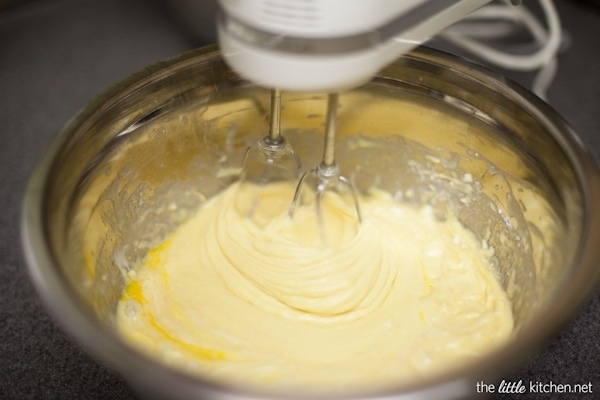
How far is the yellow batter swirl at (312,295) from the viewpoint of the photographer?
0.68 meters

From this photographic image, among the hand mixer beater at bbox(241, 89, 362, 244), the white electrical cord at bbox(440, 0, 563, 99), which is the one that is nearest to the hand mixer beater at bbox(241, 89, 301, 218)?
the hand mixer beater at bbox(241, 89, 362, 244)

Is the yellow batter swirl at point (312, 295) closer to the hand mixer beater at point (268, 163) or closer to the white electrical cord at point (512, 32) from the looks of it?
the hand mixer beater at point (268, 163)

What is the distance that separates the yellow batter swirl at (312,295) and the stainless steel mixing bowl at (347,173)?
0.10 ft

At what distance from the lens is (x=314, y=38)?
20.1 inches

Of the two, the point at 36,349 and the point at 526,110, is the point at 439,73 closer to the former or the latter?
the point at 526,110

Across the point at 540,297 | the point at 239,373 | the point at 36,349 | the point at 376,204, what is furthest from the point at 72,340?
the point at 540,297

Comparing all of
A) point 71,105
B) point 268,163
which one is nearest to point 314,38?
point 268,163

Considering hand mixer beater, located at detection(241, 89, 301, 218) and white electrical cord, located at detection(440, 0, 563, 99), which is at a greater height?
white electrical cord, located at detection(440, 0, 563, 99)

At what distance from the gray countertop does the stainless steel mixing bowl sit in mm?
108

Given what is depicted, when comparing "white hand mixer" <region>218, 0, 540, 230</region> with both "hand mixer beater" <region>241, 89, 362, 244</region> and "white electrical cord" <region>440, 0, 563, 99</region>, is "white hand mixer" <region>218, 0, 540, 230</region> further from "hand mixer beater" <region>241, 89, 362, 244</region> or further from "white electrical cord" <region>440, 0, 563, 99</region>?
"white electrical cord" <region>440, 0, 563, 99</region>

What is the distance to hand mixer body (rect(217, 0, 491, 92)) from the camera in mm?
500

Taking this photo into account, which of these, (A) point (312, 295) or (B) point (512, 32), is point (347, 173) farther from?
(B) point (512, 32)

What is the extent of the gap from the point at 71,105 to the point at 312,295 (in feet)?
2.05

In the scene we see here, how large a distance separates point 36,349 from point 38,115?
1.59 feet
